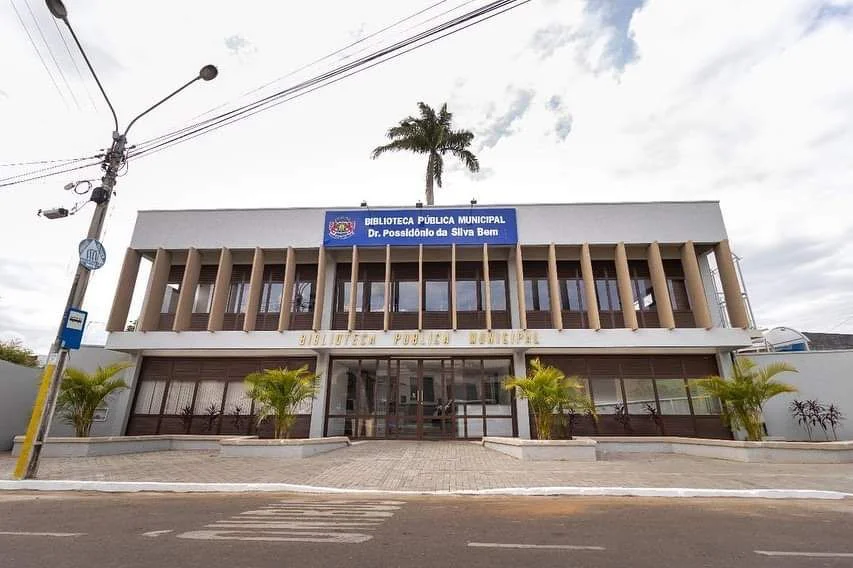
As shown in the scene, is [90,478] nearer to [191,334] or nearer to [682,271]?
[191,334]

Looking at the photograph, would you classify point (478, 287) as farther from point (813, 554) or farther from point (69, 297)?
point (813, 554)

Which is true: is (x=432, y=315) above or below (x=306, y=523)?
above

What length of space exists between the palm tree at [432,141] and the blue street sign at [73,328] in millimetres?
16652

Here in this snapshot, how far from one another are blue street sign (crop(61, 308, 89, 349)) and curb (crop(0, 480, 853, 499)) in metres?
2.71

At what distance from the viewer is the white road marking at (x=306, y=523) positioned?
4.34m

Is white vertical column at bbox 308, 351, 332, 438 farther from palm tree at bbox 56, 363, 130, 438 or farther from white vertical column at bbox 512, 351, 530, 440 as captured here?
white vertical column at bbox 512, 351, 530, 440

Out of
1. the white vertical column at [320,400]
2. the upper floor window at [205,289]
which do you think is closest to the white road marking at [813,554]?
the white vertical column at [320,400]

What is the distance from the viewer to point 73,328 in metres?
8.80

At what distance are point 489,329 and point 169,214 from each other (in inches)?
569

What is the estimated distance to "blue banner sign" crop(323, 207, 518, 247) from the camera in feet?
54.3

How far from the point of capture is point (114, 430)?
15.8 m

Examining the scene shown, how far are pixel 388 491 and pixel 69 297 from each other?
8202mm

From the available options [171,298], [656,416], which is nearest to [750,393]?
[656,416]

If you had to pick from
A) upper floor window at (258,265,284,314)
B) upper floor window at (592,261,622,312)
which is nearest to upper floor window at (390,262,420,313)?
upper floor window at (258,265,284,314)
